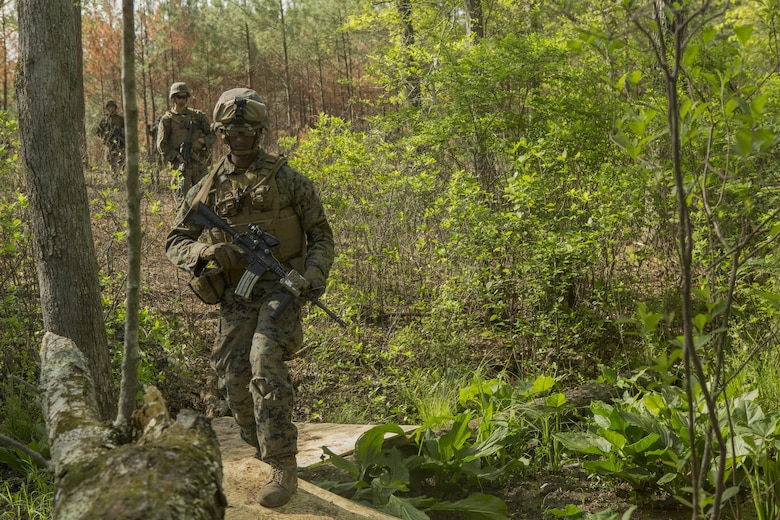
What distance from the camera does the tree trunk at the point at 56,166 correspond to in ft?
13.2

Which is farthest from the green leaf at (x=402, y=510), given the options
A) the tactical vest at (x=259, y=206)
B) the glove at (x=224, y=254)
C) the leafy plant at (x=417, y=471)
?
the glove at (x=224, y=254)

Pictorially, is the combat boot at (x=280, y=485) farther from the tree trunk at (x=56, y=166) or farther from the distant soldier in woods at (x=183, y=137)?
the distant soldier in woods at (x=183, y=137)

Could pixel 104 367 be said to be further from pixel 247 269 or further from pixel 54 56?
pixel 54 56

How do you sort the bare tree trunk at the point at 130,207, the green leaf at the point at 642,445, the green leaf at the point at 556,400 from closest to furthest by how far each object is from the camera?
the bare tree trunk at the point at 130,207 < the green leaf at the point at 642,445 < the green leaf at the point at 556,400

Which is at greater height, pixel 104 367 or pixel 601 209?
pixel 601 209

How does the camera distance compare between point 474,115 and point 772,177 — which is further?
point 474,115

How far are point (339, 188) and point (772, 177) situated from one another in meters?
3.79

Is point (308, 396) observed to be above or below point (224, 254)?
below

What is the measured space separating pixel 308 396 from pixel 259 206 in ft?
8.24

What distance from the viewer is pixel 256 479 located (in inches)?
139

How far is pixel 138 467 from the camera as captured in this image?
1668 millimetres

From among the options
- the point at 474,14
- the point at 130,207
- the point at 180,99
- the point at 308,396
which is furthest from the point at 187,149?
the point at 130,207

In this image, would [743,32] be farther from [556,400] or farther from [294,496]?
[556,400]

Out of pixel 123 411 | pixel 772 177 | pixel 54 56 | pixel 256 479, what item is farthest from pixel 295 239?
pixel 772 177
